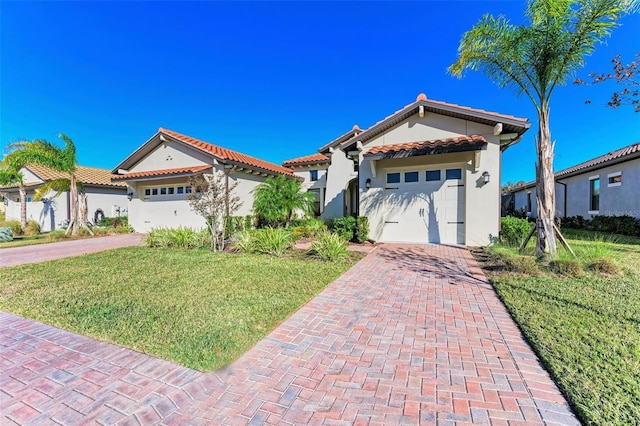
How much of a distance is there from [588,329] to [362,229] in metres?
8.11

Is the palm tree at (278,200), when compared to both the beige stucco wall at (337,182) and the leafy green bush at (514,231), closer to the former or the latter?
the beige stucco wall at (337,182)

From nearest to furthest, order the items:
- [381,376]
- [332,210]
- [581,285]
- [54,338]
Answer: [381,376] → [54,338] → [581,285] → [332,210]

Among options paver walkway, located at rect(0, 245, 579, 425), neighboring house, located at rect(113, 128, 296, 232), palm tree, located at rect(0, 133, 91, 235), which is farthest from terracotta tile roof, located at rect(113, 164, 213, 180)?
paver walkway, located at rect(0, 245, 579, 425)

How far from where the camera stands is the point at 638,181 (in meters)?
12.4

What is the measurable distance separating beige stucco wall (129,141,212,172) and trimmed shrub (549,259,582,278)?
14.9m

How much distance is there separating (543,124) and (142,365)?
1052cm

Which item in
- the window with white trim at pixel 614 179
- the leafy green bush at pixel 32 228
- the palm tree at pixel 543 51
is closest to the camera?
the palm tree at pixel 543 51

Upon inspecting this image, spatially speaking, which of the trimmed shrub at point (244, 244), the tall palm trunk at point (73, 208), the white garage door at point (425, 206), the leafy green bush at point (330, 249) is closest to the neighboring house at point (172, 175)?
the tall palm trunk at point (73, 208)

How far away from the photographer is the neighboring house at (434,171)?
991 cm

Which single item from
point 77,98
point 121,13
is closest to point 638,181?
point 121,13

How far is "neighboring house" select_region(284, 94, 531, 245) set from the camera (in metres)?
9.91

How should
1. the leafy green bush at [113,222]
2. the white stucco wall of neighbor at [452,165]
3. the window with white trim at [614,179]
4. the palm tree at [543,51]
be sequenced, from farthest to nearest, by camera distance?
the leafy green bush at [113,222]
the window with white trim at [614,179]
the white stucco wall of neighbor at [452,165]
the palm tree at [543,51]

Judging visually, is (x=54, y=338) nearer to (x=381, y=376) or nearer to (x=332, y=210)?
(x=381, y=376)

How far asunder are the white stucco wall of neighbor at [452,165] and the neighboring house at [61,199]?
19865 millimetres
